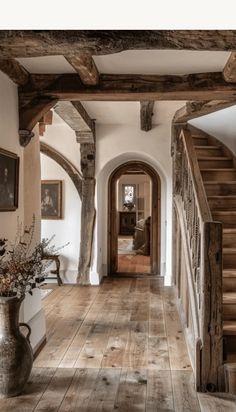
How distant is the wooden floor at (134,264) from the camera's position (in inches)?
293

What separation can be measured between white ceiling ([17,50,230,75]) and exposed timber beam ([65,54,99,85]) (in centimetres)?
9

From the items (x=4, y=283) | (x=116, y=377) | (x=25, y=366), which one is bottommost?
(x=116, y=377)

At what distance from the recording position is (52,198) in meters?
6.64

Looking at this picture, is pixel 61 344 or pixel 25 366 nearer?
pixel 25 366

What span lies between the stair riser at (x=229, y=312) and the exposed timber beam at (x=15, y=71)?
8.32 feet

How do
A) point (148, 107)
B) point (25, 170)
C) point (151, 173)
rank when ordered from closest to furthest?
point (25, 170) → point (148, 107) → point (151, 173)

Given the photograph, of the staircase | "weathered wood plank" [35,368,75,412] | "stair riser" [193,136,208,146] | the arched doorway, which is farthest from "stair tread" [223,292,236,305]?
the arched doorway

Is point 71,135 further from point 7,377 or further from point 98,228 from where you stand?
point 7,377

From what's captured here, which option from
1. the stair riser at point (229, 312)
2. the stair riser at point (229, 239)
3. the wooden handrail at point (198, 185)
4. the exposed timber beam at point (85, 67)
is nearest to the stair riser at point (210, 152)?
the wooden handrail at point (198, 185)

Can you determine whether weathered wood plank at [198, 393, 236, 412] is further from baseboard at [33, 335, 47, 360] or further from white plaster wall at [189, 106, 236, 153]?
white plaster wall at [189, 106, 236, 153]

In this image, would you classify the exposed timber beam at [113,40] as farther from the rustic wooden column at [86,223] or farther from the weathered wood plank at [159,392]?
the rustic wooden column at [86,223]

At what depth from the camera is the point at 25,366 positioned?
2.74m
